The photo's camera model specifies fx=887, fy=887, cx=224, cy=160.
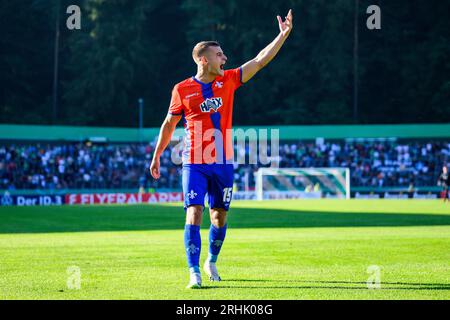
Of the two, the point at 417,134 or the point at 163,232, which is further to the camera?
the point at 417,134

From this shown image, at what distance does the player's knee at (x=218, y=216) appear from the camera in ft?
33.5

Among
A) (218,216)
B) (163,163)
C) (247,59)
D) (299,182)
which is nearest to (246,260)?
(218,216)

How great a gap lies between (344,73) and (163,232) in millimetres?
47598

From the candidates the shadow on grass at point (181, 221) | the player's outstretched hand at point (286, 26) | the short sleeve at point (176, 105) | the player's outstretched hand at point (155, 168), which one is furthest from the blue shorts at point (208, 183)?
the shadow on grass at point (181, 221)

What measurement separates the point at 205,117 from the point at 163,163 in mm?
42024

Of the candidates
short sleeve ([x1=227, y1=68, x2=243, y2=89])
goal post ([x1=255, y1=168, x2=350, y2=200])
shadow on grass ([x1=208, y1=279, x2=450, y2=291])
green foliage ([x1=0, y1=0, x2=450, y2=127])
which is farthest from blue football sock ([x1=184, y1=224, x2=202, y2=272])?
green foliage ([x1=0, y1=0, x2=450, y2=127])

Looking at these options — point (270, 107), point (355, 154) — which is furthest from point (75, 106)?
point (355, 154)

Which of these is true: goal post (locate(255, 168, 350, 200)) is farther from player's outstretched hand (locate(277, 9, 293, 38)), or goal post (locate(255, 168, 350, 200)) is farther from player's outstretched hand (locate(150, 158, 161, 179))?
player's outstretched hand (locate(150, 158, 161, 179))

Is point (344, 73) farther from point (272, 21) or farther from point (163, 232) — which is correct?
point (163, 232)

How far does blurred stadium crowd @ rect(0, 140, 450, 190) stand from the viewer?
48.2 metres

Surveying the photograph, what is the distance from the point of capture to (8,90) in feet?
222

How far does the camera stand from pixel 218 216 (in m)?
10.2

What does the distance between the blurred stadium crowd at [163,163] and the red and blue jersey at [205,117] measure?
124ft

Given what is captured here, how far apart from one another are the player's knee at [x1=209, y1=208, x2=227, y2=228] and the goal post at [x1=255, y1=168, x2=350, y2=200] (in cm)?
3530
